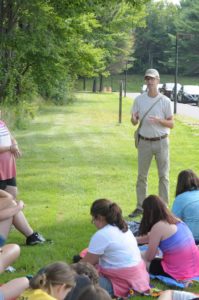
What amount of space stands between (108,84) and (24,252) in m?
77.1

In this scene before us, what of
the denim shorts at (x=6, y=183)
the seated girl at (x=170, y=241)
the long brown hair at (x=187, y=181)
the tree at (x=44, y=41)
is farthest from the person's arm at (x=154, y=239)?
the tree at (x=44, y=41)

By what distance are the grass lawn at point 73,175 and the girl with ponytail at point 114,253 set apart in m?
1.13

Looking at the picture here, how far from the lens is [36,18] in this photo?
742 inches

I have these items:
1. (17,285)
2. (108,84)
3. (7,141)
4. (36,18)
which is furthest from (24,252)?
(108,84)

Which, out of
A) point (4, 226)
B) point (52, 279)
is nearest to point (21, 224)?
point (4, 226)

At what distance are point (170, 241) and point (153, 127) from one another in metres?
2.98

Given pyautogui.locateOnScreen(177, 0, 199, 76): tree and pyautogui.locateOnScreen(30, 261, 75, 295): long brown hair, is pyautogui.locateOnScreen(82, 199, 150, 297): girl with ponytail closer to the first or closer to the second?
pyautogui.locateOnScreen(30, 261, 75, 295): long brown hair

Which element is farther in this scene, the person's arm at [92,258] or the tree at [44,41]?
the tree at [44,41]

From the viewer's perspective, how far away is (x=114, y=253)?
5594 mm

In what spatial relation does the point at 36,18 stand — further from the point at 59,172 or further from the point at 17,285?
the point at 17,285

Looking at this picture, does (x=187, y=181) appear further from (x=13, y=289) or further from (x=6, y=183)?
(x=13, y=289)

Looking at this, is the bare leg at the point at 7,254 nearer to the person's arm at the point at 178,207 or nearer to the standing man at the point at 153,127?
the person's arm at the point at 178,207

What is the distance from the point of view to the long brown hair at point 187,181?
6.91 m

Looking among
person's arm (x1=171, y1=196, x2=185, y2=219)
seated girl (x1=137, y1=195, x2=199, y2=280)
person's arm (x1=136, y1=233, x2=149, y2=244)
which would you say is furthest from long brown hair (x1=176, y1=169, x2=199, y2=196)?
seated girl (x1=137, y1=195, x2=199, y2=280)
